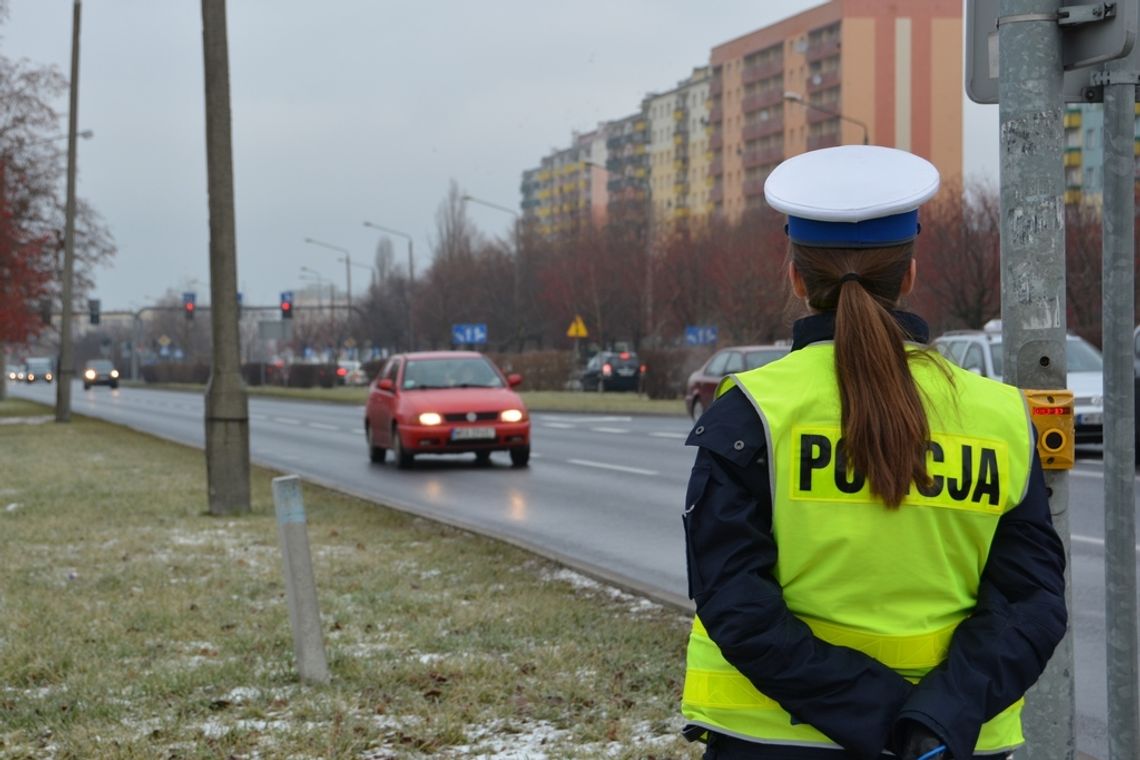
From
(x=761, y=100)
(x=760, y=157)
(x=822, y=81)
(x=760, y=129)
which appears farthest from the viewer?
(x=760, y=157)

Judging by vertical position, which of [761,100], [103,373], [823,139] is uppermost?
[761,100]

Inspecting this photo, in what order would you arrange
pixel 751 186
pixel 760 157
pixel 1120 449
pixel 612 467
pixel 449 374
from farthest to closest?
pixel 751 186, pixel 760 157, pixel 449 374, pixel 612 467, pixel 1120 449

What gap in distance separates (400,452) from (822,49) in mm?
107874

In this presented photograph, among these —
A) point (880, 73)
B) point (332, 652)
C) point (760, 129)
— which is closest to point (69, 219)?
point (332, 652)

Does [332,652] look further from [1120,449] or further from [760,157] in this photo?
[760,157]

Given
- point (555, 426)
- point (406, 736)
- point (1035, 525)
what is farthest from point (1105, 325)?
point (555, 426)

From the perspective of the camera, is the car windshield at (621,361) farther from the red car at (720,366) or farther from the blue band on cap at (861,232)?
the blue band on cap at (861,232)

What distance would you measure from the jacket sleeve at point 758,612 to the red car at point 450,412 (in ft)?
57.0

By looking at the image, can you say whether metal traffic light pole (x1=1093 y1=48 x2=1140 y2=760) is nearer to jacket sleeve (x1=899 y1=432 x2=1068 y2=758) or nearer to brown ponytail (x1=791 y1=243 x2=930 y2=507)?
jacket sleeve (x1=899 y1=432 x2=1068 y2=758)

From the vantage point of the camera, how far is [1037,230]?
344 centimetres

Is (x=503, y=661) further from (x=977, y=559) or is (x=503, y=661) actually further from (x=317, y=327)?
(x=317, y=327)

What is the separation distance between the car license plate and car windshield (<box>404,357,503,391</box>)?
1.18m

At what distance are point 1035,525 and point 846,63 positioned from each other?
4781 inches

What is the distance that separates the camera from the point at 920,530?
2242 mm
